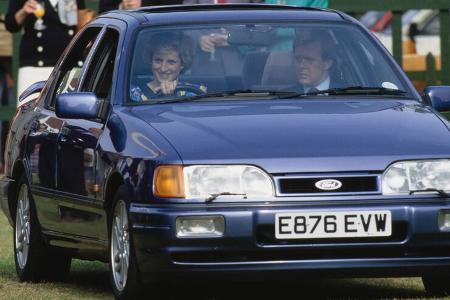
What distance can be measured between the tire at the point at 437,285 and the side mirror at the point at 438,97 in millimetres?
1005

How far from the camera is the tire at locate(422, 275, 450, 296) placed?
8.52m

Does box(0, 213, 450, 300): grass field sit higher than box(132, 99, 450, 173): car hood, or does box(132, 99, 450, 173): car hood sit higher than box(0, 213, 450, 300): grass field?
box(132, 99, 450, 173): car hood

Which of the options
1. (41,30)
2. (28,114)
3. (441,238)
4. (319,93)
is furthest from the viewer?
(41,30)

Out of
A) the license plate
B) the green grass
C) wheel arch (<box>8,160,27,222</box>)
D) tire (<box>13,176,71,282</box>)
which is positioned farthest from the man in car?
wheel arch (<box>8,160,27,222</box>)

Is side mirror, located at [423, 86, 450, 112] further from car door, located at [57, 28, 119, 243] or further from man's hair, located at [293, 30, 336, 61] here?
car door, located at [57, 28, 119, 243]

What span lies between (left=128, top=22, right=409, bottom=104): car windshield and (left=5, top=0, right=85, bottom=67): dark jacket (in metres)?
8.47

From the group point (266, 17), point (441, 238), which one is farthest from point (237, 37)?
point (441, 238)

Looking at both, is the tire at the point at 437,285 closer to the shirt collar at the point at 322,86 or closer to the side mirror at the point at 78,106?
the shirt collar at the point at 322,86

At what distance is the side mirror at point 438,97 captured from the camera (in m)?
9.13

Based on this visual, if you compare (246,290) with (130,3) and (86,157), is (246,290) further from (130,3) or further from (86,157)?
(130,3)

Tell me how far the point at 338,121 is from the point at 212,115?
1.95ft

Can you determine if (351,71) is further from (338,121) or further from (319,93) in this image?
(338,121)

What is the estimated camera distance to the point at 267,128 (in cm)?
816

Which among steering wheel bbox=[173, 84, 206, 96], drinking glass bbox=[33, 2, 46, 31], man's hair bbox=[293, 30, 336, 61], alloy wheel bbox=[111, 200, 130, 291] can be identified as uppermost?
man's hair bbox=[293, 30, 336, 61]
